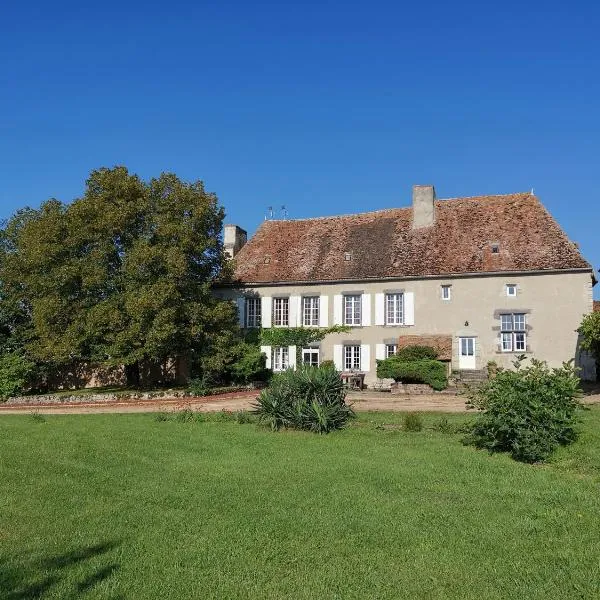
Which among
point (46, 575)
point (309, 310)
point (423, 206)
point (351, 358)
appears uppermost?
point (423, 206)

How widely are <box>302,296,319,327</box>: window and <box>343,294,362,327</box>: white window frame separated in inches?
61.2

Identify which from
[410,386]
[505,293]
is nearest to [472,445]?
[410,386]

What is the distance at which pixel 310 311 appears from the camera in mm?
29938

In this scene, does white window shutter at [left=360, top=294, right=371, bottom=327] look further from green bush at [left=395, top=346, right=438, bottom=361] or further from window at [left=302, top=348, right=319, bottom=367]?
window at [left=302, top=348, right=319, bottom=367]

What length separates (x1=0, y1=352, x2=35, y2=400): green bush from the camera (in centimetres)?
2500

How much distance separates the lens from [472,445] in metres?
10.6

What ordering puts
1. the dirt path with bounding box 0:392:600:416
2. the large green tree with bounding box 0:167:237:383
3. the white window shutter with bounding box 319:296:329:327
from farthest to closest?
the white window shutter with bounding box 319:296:329:327
the large green tree with bounding box 0:167:237:383
the dirt path with bounding box 0:392:600:416

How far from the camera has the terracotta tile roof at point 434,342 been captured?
89.0 ft

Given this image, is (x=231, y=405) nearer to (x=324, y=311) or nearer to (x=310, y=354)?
(x=310, y=354)

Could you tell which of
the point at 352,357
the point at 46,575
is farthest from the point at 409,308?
the point at 46,575

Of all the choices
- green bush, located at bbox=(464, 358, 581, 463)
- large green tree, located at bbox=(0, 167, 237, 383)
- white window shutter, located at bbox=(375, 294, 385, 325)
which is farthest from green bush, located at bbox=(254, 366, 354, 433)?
→ white window shutter, located at bbox=(375, 294, 385, 325)

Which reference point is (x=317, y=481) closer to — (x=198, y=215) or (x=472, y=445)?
(x=472, y=445)

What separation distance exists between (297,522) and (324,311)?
77.4 feet

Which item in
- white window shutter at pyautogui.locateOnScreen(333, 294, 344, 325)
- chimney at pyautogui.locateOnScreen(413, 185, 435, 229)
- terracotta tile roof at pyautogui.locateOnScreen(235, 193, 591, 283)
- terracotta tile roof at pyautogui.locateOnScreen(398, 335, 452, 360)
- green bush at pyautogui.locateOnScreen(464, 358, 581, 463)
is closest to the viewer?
green bush at pyautogui.locateOnScreen(464, 358, 581, 463)
